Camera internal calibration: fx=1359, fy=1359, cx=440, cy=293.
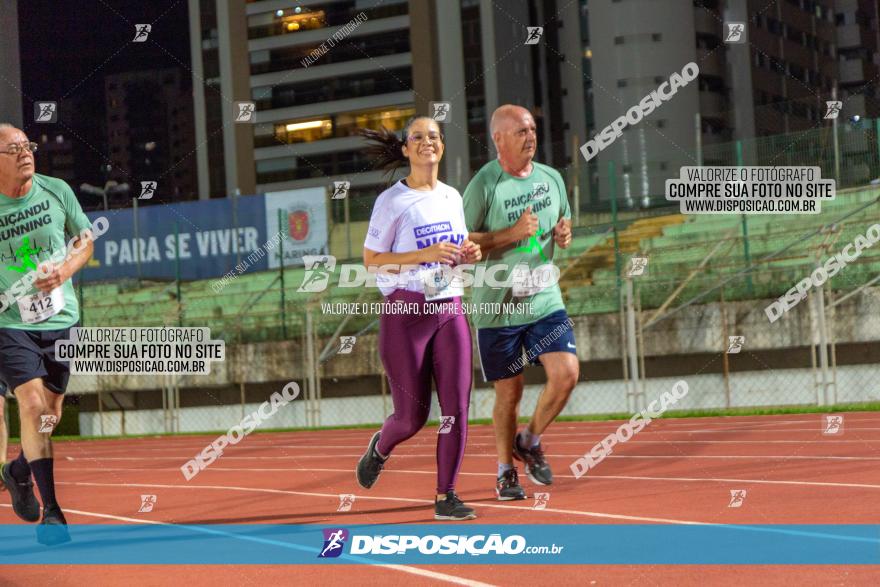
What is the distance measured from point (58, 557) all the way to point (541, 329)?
2.86m

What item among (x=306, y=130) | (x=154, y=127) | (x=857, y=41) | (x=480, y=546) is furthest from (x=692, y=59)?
(x=480, y=546)

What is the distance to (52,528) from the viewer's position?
273 inches

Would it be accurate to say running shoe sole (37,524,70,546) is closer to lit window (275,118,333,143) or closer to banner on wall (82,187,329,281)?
banner on wall (82,187,329,281)

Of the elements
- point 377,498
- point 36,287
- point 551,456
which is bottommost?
point 551,456

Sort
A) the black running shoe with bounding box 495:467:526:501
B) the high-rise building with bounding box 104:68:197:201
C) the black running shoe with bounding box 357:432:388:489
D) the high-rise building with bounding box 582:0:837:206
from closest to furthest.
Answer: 1. the black running shoe with bounding box 357:432:388:489
2. the black running shoe with bounding box 495:467:526:501
3. the high-rise building with bounding box 582:0:837:206
4. the high-rise building with bounding box 104:68:197:201

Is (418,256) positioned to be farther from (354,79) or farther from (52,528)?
(354,79)

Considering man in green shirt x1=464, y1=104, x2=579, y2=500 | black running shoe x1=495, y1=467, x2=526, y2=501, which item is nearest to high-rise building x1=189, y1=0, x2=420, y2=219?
man in green shirt x1=464, y1=104, x2=579, y2=500

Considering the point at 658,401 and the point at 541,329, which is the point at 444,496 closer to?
the point at 541,329

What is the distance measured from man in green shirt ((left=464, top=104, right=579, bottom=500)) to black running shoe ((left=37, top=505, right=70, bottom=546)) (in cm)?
237

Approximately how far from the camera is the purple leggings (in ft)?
21.9

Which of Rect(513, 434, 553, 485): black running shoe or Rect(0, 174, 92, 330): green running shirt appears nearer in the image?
Rect(0, 174, 92, 330): green running shirt

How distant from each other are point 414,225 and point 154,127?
88001 millimetres

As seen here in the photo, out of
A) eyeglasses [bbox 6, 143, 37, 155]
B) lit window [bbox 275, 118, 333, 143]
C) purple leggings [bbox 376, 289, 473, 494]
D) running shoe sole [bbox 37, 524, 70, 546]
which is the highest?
lit window [bbox 275, 118, 333, 143]

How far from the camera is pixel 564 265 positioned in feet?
72.7
